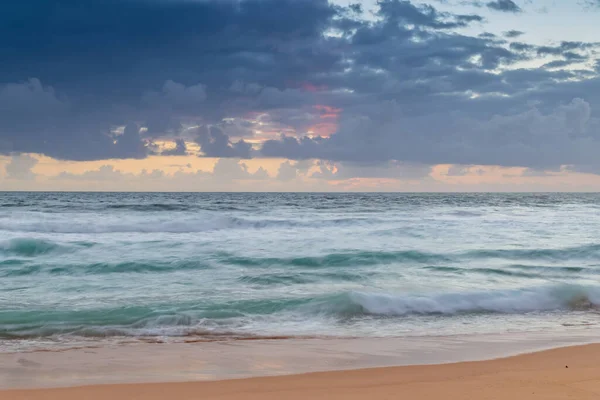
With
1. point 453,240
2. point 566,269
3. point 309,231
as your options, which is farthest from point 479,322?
point 309,231

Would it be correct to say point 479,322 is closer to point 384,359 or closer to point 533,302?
point 533,302

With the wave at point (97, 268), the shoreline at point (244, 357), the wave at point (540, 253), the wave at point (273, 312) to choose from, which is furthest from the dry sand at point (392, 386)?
the wave at point (540, 253)

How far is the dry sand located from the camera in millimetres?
4535

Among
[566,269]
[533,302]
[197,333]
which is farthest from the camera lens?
[566,269]

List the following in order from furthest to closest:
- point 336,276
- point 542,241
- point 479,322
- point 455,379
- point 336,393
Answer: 1. point 542,241
2. point 336,276
3. point 479,322
4. point 455,379
5. point 336,393

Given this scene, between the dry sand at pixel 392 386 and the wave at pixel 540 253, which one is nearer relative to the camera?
the dry sand at pixel 392 386

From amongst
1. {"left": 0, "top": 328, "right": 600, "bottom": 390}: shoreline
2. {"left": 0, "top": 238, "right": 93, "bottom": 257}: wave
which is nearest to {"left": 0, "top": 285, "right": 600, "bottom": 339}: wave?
{"left": 0, "top": 328, "right": 600, "bottom": 390}: shoreline

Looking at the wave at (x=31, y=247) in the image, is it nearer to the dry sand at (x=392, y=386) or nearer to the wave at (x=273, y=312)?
the wave at (x=273, y=312)

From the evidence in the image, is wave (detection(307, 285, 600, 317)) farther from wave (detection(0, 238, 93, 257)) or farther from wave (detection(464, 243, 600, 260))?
wave (detection(0, 238, 93, 257))

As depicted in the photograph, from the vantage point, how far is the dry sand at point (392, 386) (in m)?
4.54

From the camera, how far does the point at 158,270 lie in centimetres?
1327

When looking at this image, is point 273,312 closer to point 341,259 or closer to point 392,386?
point 392,386

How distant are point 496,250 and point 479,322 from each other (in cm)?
906

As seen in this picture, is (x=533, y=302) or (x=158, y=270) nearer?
(x=533, y=302)
